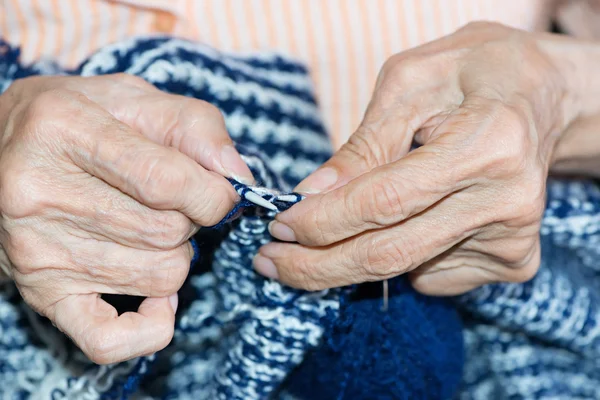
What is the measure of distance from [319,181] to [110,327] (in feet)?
0.81

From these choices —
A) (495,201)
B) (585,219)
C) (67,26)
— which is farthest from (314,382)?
(67,26)

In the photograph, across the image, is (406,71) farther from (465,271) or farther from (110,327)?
(110,327)

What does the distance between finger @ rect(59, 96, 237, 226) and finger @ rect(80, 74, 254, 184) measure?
41 millimetres

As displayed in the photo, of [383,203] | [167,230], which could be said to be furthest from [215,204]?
[383,203]

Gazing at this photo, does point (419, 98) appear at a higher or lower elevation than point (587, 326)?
higher

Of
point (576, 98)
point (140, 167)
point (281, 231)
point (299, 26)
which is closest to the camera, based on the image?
point (140, 167)

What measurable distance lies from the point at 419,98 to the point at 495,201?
0.46ft

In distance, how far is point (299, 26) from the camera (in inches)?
41.6

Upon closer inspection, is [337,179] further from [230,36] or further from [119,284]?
[230,36]

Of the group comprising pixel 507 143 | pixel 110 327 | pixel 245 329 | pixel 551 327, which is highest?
pixel 507 143

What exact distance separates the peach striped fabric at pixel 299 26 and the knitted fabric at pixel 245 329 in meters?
0.11

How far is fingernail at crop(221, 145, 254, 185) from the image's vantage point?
692mm

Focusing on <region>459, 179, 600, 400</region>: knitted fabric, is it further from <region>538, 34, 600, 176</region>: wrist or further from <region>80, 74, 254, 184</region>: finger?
<region>80, 74, 254, 184</region>: finger

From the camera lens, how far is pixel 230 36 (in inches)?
40.8
